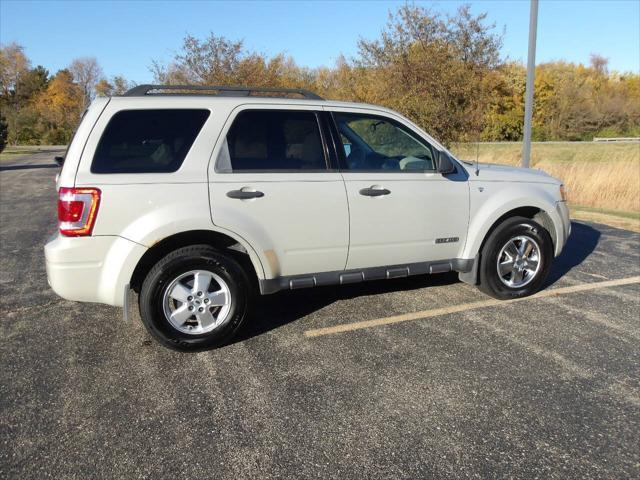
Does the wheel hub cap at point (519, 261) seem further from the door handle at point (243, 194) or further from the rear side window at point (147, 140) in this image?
the rear side window at point (147, 140)

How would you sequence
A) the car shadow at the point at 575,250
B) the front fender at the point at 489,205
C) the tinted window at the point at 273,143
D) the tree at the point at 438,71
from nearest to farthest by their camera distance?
the tinted window at the point at 273,143, the front fender at the point at 489,205, the car shadow at the point at 575,250, the tree at the point at 438,71

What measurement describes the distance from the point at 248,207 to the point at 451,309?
2.20m

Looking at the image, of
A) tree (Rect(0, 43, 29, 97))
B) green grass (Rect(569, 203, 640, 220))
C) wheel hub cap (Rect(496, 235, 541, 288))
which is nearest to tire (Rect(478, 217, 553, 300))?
wheel hub cap (Rect(496, 235, 541, 288))

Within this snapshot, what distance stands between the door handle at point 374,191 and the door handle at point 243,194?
913mm

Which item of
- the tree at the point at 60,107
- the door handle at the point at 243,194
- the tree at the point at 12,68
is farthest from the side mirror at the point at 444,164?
the tree at the point at 12,68

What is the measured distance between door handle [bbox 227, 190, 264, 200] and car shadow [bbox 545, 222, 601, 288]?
11.5ft

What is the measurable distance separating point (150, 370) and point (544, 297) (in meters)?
3.84

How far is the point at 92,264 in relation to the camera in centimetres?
370

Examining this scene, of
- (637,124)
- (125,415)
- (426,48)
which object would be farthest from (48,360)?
(637,124)

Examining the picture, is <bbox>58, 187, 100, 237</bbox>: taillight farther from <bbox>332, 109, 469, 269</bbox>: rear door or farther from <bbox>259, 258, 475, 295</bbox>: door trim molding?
<bbox>332, 109, 469, 269</bbox>: rear door

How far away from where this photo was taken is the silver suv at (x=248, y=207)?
3699 millimetres

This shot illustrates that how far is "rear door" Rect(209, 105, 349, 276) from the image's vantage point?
395 cm

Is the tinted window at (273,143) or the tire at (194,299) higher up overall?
the tinted window at (273,143)

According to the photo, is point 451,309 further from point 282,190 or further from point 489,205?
point 282,190
